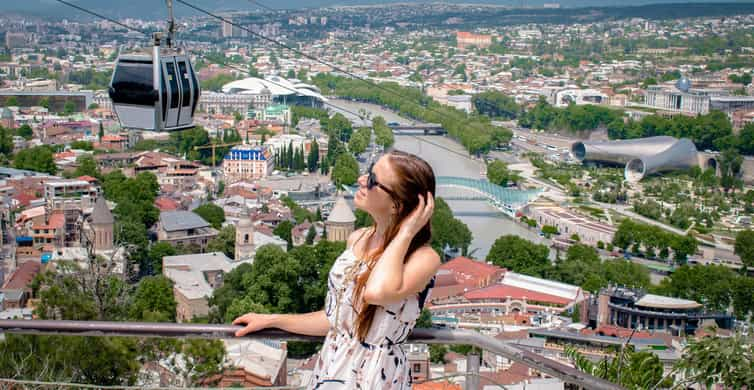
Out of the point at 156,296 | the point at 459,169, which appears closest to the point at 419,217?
the point at 156,296

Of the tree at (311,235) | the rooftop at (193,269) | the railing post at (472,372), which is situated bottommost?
the tree at (311,235)

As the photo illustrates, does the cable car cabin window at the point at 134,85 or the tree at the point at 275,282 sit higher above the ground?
the cable car cabin window at the point at 134,85

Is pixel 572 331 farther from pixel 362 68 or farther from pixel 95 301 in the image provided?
pixel 362 68

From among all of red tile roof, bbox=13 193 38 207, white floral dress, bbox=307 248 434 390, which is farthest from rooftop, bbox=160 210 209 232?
white floral dress, bbox=307 248 434 390

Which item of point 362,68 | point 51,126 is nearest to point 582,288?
point 51,126

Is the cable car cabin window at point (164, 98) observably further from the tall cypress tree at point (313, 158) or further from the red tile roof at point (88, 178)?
the tall cypress tree at point (313, 158)

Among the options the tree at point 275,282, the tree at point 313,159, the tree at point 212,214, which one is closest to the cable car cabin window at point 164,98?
the tree at point 275,282

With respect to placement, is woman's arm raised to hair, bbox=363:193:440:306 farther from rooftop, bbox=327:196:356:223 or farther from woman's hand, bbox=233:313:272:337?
rooftop, bbox=327:196:356:223

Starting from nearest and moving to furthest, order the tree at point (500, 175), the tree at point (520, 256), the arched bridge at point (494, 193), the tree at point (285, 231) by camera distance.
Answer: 1. the tree at point (520, 256)
2. the tree at point (285, 231)
3. the arched bridge at point (494, 193)
4. the tree at point (500, 175)
